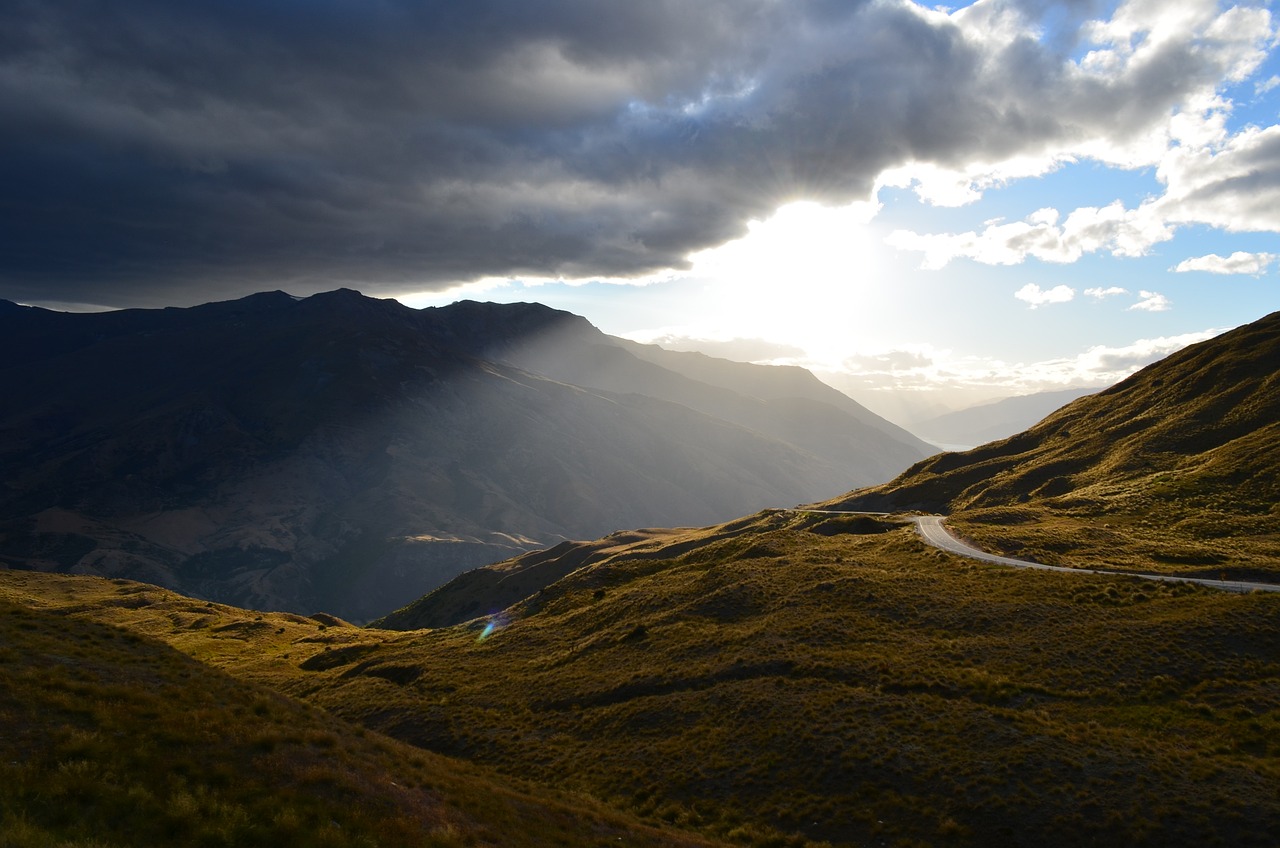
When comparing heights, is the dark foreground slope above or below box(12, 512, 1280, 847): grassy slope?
above

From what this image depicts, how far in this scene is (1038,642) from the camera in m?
38.9

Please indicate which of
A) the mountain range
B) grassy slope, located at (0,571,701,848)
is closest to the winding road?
the mountain range

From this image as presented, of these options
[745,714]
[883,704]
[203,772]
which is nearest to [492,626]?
[745,714]

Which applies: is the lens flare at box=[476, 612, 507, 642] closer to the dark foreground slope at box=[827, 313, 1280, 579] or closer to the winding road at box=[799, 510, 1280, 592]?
the winding road at box=[799, 510, 1280, 592]

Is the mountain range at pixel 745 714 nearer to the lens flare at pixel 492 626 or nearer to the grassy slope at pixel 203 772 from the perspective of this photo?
the grassy slope at pixel 203 772

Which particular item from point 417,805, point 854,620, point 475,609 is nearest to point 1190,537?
point 854,620

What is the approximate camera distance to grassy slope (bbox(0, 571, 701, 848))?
50.5ft

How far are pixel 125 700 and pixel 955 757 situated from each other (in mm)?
32664

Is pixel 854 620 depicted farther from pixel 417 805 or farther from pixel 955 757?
pixel 417 805

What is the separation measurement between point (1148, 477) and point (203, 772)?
106370 millimetres

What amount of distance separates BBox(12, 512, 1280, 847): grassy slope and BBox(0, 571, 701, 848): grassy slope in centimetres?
698

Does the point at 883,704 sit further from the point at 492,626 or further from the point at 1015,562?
the point at 492,626

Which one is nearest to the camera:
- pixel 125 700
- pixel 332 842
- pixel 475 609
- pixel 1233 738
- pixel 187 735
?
pixel 332 842

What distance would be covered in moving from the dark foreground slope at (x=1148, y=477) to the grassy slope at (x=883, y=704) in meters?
15.6
